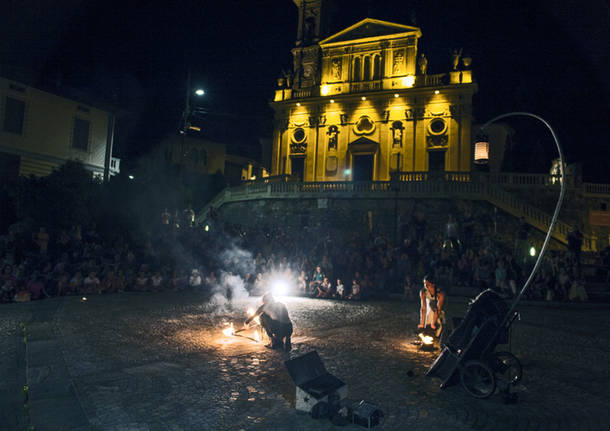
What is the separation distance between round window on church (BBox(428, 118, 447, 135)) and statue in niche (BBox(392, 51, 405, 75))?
16.4 feet

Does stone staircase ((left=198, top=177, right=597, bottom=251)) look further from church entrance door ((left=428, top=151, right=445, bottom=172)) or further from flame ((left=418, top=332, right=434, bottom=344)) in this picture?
flame ((left=418, top=332, right=434, bottom=344))

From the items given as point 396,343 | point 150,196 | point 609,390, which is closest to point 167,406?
point 396,343

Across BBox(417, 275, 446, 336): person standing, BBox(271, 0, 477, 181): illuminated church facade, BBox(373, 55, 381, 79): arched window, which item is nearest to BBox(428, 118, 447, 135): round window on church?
BBox(271, 0, 477, 181): illuminated church facade

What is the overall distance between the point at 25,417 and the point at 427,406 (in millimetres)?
4702

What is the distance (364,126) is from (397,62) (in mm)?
5610

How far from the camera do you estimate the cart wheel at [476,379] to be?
17.3 ft

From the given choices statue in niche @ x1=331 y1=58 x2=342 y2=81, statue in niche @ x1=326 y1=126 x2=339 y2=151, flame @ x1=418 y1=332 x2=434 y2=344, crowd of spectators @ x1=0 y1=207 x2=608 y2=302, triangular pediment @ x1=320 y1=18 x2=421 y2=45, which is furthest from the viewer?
statue in niche @ x1=331 y1=58 x2=342 y2=81

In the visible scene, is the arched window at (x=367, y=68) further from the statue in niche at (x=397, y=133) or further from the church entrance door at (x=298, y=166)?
the church entrance door at (x=298, y=166)

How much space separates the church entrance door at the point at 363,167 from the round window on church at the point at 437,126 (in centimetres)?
483

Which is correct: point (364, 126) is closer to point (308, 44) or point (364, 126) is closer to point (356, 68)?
point (356, 68)

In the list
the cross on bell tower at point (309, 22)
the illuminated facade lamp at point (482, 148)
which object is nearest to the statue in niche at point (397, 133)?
the cross on bell tower at point (309, 22)

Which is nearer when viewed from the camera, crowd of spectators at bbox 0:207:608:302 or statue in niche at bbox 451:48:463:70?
crowd of spectators at bbox 0:207:608:302

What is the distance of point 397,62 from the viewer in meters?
31.3

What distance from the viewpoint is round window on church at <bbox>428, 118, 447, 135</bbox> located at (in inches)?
1171
